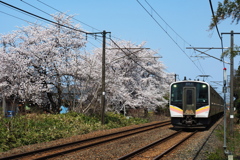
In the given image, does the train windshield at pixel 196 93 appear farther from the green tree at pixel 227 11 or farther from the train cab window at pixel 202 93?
the green tree at pixel 227 11

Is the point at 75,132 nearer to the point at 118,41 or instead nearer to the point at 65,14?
the point at 65,14

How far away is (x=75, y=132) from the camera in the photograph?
17.5 m

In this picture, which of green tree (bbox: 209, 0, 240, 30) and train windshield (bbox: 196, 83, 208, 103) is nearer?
green tree (bbox: 209, 0, 240, 30)

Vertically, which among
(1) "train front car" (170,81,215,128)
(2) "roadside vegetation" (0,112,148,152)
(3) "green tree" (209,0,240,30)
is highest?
(3) "green tree" (209,0,240,30)

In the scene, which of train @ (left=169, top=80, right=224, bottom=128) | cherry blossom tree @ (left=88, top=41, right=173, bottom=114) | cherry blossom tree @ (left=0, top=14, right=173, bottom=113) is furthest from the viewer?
cherry blossom tree @ (left=88, top=41, right=173, bottom=114)

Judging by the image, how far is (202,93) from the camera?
1984 cm

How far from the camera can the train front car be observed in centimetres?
1958

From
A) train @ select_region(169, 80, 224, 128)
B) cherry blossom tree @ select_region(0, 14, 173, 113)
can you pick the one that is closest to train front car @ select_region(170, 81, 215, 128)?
train @ select_region(169, 80, 224, 128)

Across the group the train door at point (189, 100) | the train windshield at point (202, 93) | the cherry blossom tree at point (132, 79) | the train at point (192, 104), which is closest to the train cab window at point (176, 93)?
the train at point (192, 104)

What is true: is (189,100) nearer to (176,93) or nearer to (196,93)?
(196,93)

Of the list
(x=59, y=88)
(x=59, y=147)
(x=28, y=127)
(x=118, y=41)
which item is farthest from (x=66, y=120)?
(x=118, y=41)

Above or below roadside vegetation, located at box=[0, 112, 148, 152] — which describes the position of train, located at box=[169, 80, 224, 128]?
above

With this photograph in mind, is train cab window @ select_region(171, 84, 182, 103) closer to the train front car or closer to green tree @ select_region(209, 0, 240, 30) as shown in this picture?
the train front car

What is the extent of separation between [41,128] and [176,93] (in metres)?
8.22
